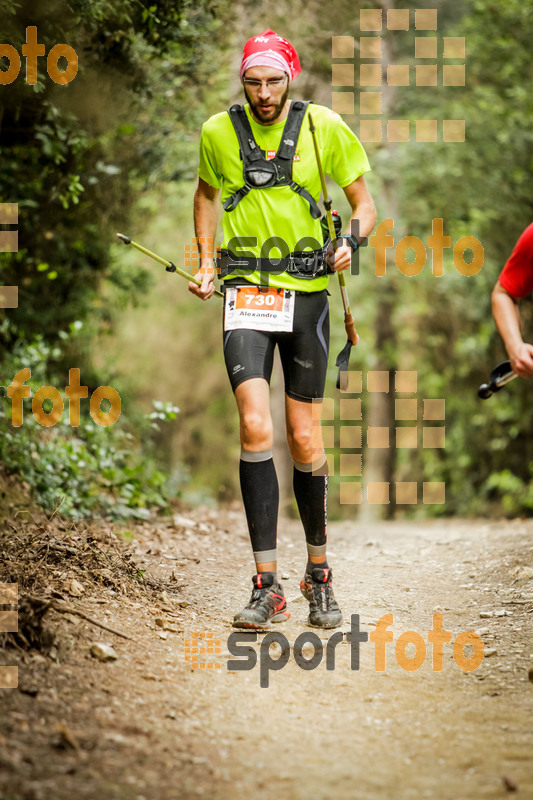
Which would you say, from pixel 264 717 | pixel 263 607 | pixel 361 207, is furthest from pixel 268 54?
pixel 264 717

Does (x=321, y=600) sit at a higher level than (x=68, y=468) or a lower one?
lower

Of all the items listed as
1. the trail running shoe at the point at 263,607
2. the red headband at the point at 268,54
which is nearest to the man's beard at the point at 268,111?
the red headband at the point at 268,54

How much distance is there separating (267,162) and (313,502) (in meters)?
1.73

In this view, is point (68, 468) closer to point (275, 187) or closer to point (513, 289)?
point (275, 187)

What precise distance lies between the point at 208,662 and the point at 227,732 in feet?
2.24

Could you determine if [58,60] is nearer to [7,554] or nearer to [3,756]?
[7,554]

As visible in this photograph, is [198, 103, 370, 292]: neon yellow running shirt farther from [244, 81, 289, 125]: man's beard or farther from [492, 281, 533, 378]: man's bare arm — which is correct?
[492, 281, 533, 378]: man's bare arm

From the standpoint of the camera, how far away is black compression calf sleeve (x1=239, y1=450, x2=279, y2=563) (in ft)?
13.6

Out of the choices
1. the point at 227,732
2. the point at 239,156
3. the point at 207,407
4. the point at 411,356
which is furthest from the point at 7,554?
the point at 411,356

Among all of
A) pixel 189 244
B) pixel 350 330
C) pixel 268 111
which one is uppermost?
pixel 189 244

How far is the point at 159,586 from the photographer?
183 inches

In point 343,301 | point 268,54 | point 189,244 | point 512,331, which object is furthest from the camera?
point 189,244

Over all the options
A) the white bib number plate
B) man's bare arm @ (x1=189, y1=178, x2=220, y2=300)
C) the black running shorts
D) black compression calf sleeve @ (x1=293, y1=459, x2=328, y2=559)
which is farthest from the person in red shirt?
man's bare arm @ (x1=189, y1=178, x2=220, y2=300)

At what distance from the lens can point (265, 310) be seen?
13.6ft
